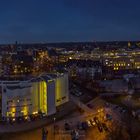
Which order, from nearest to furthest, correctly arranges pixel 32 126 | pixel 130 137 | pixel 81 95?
pixel 130 137, pixel 32 126, pixel 81 95

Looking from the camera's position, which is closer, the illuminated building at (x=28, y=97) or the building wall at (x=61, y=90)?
the illuminated building at (x=28, y=97)

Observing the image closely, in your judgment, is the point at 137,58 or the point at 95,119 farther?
the point at 137,58

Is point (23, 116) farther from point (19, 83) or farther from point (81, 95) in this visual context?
point (81, 95)

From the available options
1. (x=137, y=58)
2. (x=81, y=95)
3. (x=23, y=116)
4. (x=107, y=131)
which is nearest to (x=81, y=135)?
(x=107, y=131)

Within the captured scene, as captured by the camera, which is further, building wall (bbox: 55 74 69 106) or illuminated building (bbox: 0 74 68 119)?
building wall (bbox: 55 74 69 106)

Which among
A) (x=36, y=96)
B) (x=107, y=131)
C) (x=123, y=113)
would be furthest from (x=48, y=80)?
(x=107, y=131)

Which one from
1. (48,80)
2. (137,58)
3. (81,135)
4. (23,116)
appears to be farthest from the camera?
(137,58)

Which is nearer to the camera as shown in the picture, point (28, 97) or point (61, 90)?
point (28, 97)

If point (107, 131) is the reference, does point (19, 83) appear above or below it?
above
